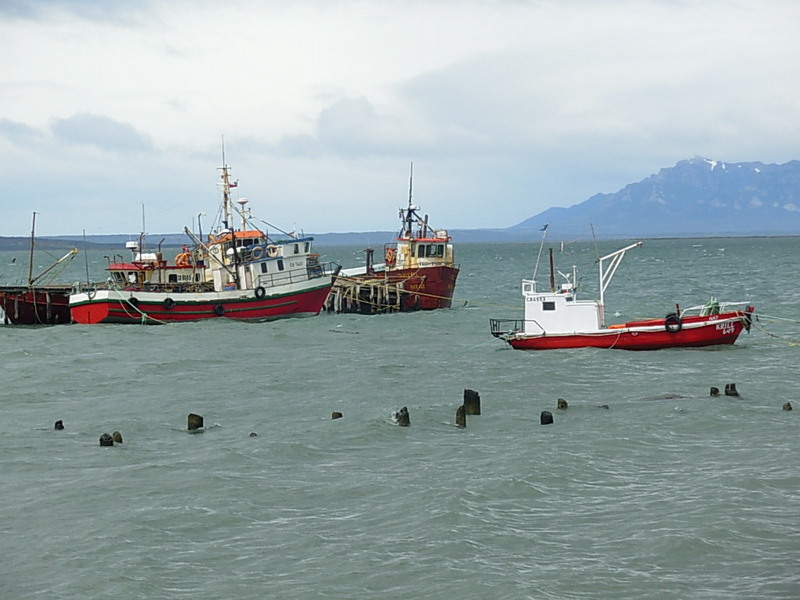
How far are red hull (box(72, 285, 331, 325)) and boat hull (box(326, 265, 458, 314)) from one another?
24.0 feet

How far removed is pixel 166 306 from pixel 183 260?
21.1ft

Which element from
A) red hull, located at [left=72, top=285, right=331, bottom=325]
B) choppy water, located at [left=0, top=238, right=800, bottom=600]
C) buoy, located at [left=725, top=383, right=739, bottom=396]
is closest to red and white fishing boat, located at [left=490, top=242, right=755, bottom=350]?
choppy water, located at [left=0, top=238, right=800, bottom=600]

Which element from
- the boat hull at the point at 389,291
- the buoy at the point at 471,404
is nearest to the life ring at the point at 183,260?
the boat hull at the point at 389,291

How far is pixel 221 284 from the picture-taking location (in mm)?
54562

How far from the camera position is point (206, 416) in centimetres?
2659

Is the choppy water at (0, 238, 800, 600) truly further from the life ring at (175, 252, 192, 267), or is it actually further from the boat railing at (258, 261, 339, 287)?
the life ring at (175, 252, 192, 267)

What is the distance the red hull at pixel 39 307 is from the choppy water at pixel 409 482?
20.8 metres

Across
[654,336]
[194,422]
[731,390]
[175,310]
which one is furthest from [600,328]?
[175,310]

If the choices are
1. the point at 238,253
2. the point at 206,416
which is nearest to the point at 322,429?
the point at 206,416

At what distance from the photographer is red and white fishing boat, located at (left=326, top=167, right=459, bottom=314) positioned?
2397 inches

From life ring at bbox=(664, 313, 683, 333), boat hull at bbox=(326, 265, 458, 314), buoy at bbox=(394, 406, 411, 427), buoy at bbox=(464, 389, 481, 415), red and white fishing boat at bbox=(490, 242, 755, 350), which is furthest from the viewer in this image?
boat hull at bbox=(326, 265, 458, 314)

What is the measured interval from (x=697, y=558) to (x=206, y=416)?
14.8 meters

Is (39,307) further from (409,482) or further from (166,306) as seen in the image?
(409,482)

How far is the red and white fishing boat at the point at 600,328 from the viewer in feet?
122
